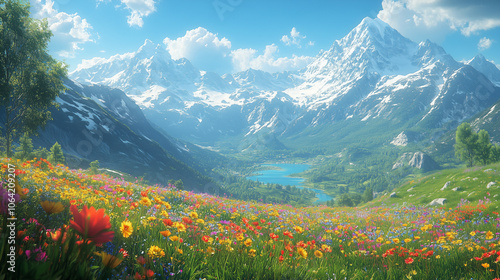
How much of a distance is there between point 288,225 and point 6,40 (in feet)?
73.3

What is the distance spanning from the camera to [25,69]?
1816 cm

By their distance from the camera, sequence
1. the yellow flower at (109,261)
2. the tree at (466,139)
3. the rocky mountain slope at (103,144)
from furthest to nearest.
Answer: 1. the rocky mountain slope at (103,144)
2. the tree at (466,139)
3. the yellow flower at (109,261)

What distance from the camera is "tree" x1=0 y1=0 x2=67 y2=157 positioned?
16.9m

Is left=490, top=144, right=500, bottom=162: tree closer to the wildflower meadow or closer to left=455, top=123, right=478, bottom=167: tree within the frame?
left=455, top=123, right=478, bottom=167: tree

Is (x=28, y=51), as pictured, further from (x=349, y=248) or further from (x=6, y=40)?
(x=349, y=248)

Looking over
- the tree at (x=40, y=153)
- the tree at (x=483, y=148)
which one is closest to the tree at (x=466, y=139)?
the tree at (x=483, y=148)

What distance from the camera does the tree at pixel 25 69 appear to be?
55.4 ft

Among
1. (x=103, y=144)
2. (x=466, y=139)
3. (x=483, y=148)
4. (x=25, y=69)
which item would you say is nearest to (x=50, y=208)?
(x=25, y=69)

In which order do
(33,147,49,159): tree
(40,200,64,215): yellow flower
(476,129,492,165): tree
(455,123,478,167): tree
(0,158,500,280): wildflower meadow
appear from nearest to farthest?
(0,158,500,280): wildflower meadow < (40,200,64,215): yellow flower < (33,147,49,159): tree < (455,123,478,167): tree < (476,129,492,165): tree

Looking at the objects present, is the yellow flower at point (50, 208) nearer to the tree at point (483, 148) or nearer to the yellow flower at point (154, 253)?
the yellow flower at point (154, 253)

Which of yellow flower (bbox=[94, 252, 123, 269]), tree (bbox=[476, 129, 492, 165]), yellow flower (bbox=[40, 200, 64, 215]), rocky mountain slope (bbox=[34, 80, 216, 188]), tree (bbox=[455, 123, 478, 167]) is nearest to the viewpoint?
yellow flower (bbox=[94, 252, 123, 269])

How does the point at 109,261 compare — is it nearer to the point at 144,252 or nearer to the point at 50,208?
the point at 50,208

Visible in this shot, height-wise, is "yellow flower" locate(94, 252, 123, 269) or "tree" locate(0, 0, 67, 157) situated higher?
"tree" locate(0, 0, 67, 157)

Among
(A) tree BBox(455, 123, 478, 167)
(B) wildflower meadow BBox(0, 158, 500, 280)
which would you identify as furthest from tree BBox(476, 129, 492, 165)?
(B) wildflower meadow BBox(0, 158, 500, 280)
